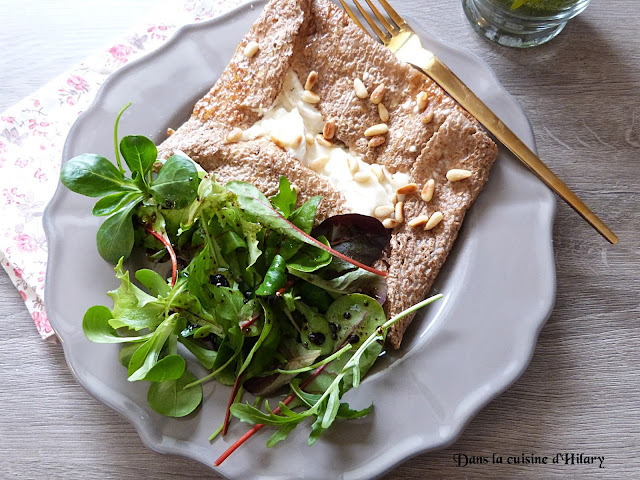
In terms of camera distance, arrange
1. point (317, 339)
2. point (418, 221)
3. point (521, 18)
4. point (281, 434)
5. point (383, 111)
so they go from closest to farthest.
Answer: point (281, 434) → point (317, 339) → point (418, 221) → point (383, 111) → point (521, 18)

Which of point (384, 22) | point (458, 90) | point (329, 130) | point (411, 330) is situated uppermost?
point (384, 22)

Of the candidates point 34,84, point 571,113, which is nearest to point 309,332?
point 571,113

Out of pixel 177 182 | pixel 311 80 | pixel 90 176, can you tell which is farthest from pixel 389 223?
pixel 90 176

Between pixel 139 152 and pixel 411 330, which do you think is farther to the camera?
pixel 411 330

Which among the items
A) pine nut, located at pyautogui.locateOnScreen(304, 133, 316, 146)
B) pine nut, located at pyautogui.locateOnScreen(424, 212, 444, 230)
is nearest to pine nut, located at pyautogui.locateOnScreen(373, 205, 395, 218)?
pine nut, located at pyautogui.locateOnScreen(424, 212, 444, 230)

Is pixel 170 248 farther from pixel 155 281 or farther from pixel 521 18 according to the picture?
pixel 521 18

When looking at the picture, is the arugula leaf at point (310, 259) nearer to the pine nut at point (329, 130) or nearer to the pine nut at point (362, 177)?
the pine nut at point (362, 177)
